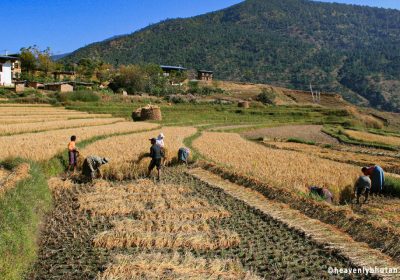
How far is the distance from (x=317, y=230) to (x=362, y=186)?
4139mm

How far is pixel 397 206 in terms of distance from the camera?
40.0 feet

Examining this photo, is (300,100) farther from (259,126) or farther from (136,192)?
(136,192)

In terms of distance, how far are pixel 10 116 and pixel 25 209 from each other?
25.3 metres

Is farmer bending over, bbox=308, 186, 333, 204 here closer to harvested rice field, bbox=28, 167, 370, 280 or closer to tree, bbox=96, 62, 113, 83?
harvested rice field, bbox=28, 167, 370, 280

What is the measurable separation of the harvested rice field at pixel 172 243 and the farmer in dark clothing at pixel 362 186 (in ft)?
12.0

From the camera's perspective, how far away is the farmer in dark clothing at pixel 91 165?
1372 cm

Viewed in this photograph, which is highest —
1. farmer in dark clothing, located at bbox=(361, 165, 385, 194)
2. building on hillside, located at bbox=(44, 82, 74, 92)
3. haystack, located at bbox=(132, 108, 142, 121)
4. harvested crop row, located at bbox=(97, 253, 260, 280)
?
building on hillside, located at bbox=(44, 82, 74, 92)

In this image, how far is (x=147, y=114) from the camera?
39781 millimetres

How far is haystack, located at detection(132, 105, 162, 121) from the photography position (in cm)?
3978

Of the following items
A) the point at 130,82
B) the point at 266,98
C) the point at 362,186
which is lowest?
the point at 362,186

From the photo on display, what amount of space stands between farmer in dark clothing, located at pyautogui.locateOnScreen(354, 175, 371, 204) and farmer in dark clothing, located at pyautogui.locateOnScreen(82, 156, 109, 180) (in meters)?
7.68

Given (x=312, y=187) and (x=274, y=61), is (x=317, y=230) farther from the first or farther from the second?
(x=274, y=61)

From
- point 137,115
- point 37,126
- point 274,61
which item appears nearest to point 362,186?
point 37,126

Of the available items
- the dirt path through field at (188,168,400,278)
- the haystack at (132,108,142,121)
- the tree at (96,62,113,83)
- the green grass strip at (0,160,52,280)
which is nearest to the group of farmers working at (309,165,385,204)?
the dirt path through field at (188,168,400,278)
